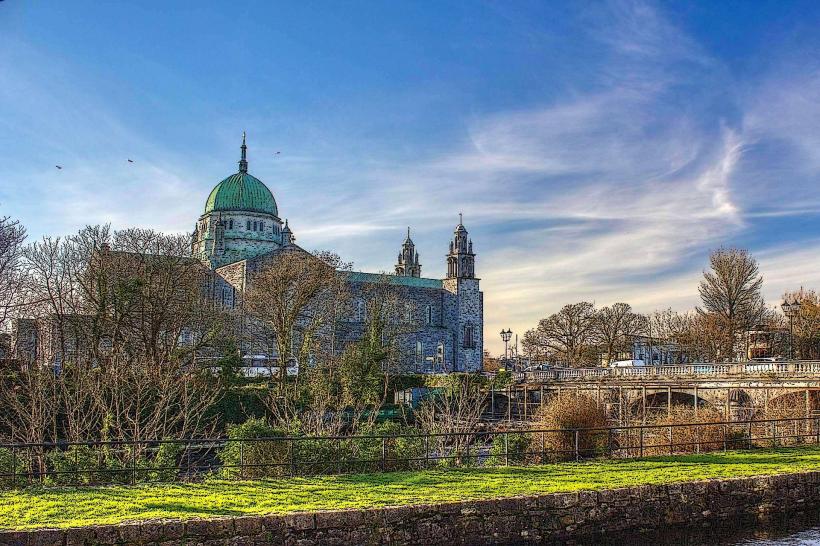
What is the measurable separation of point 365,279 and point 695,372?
135 ft

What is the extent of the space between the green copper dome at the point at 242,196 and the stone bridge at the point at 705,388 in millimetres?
34922

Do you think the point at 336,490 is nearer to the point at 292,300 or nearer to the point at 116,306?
the point at 116,306

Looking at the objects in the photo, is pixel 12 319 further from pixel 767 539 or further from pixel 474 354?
pixel 474 354

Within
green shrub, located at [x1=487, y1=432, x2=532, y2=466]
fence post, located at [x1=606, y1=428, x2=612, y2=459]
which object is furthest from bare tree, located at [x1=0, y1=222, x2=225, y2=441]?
fence post, located at [x1=606, y1=428, x2=612, y2=459]

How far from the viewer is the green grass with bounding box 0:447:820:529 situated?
12680 millimetres

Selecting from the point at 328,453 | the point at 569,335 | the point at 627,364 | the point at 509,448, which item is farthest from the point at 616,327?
the point at 328,453

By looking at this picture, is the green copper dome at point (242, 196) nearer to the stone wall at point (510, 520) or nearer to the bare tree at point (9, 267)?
the bare tree at point (9, 267)

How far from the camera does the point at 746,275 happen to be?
171 feet

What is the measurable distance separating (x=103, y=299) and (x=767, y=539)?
27.4 metres

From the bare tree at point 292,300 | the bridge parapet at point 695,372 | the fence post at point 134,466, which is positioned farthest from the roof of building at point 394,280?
the fence post at point 134,466

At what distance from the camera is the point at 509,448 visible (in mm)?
21969

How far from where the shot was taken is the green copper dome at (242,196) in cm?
7712

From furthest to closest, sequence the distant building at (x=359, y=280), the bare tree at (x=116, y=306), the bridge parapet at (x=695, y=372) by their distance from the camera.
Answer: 1. the distant building at (x=359, y=280)
2. the bridge parapet at (x=695, y=372)
3. the bare tree at (x=116, y=306)

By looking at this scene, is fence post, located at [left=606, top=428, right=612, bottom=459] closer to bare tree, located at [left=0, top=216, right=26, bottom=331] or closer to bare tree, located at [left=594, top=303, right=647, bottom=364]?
bare tree, located at [left=0, top=216, right=26, bottom=331]
